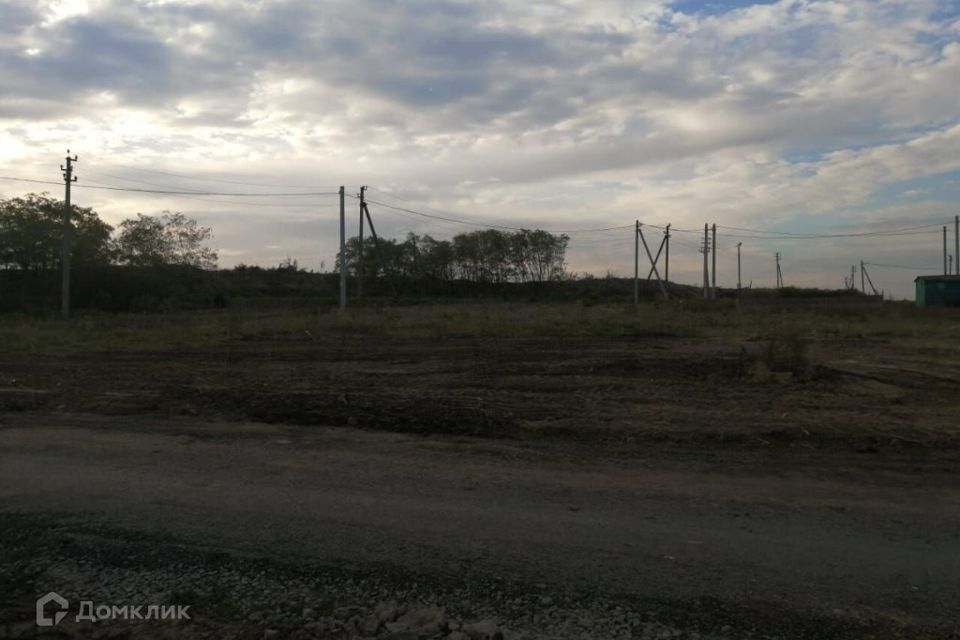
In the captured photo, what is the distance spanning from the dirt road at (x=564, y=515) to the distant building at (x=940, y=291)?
160 feet

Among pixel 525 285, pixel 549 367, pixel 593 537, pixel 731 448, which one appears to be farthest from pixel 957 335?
pixel 525 285

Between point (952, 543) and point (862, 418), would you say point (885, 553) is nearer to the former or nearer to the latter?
point (952, 543)

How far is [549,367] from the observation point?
14.6 metres

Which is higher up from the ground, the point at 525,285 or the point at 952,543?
the point at 525,285

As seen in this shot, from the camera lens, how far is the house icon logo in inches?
146

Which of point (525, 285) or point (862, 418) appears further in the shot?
point (525, 285)

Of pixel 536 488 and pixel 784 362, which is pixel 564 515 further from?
pixel 784 362

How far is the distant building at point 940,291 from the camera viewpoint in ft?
153

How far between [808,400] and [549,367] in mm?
5588

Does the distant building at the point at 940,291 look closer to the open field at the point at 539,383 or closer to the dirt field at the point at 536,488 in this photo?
the open field at the point at 539,383

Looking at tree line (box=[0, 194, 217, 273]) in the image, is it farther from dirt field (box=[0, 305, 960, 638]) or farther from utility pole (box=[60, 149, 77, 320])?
dirt field (box=[0, 305, 960, 638])

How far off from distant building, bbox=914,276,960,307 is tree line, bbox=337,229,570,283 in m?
43.5

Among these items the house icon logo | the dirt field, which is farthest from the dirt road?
the house icon logo

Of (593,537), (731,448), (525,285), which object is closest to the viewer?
(593,537)
